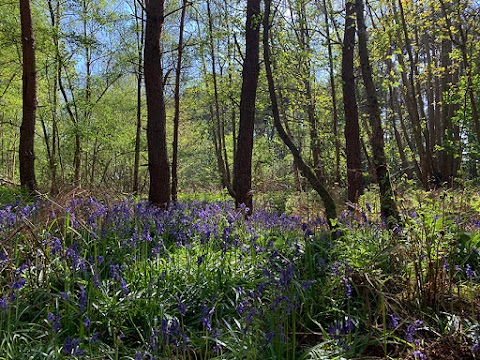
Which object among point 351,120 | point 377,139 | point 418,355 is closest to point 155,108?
point 377,139

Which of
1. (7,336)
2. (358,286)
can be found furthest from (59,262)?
(358,286)

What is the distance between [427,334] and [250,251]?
5.41ft

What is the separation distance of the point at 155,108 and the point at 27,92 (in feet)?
10.9

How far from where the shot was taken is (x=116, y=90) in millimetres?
19141

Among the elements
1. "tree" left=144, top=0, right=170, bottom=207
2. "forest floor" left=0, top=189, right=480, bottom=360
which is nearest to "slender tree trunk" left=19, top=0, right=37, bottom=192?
"tree" left=144, top=0, right=170, bottom=207

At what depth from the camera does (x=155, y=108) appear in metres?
6.54

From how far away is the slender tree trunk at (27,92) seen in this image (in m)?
7.93

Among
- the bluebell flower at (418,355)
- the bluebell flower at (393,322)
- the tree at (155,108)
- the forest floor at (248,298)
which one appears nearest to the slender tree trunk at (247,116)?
the tree at (155,108)

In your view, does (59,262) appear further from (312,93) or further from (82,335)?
(312,93)

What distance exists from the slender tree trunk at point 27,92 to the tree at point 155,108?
9.70ft

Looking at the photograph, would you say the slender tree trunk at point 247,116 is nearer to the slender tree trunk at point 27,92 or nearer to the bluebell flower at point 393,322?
the slender tree trunk at point 27,92

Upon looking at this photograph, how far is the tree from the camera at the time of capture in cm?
640

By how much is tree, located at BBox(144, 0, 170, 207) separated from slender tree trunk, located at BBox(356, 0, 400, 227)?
3.38 meters

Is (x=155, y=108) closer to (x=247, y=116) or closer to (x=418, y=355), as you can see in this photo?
(x=247, y=116)
